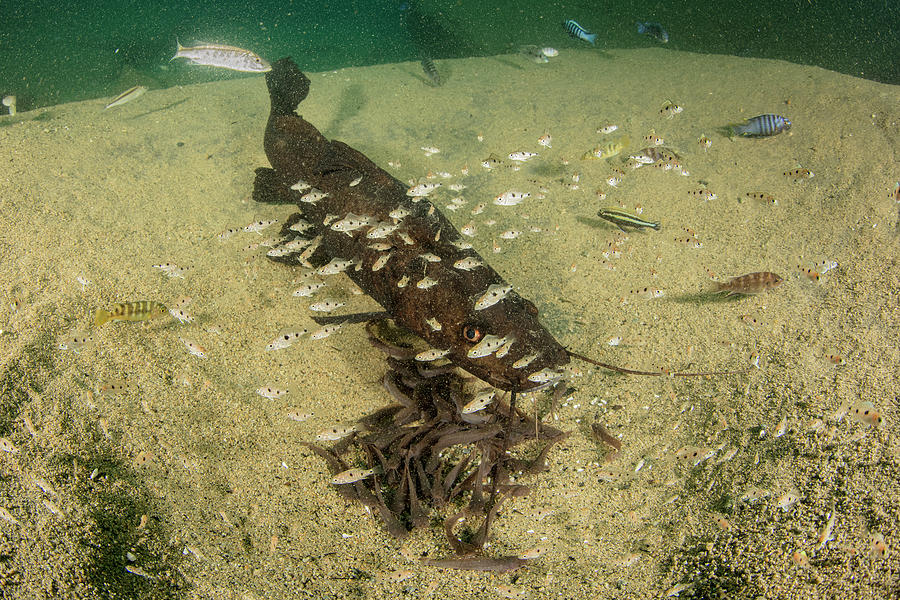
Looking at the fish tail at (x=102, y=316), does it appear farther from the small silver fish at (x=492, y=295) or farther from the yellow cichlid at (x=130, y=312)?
the small silver fish at (x=492, y=295)

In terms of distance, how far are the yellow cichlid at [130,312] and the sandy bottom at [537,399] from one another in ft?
0.67

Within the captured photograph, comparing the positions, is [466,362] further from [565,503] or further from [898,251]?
[898,251]

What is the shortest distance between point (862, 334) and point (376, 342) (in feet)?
14.5

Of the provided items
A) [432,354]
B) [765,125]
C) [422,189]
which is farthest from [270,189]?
[765,125]

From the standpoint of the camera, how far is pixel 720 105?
8812 millimetres

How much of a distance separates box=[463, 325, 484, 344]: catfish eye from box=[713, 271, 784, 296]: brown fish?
3.03 m

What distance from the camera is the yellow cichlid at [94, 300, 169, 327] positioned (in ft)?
12.2

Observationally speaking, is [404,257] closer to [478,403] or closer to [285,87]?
[478,403]

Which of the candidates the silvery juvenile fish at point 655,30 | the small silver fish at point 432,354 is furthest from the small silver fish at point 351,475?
the silvery juvenile fish at point 655,30

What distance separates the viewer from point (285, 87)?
6816 mm

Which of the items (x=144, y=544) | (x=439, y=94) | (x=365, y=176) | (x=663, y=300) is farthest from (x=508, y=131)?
(x=144, y=544)

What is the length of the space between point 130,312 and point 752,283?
6.15 meters

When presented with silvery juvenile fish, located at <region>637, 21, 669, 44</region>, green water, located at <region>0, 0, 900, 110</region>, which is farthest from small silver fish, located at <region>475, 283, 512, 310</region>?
green water, located at <region>0, 0, 900, 110</region>

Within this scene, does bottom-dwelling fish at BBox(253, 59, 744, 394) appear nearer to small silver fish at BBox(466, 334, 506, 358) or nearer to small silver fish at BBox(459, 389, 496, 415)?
small silver fish at BBox(466, 334, 506, 358)
